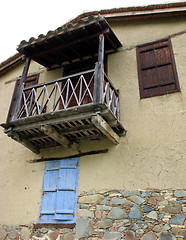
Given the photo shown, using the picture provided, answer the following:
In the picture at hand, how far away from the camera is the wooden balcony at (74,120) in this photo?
5.54m

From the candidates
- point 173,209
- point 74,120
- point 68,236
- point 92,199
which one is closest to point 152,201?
point 173,209

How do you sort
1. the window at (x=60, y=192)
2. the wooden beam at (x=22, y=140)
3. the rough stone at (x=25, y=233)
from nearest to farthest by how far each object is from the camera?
the window at (x=60, y=192) → the rough stone at (x=25, y=233) → the wooden beam at (x=22, y=140)

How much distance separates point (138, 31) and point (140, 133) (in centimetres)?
357

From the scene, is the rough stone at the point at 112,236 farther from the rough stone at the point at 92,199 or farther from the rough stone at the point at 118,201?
the rough stone at the point at 92,199

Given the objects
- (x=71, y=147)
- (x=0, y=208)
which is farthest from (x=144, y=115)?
(x=0, y=208)

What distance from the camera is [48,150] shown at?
7219 mm

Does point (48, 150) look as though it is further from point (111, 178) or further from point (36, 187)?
point (111, 178)

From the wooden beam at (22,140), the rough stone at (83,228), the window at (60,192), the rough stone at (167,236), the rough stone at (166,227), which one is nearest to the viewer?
the rough stone at (167,236)

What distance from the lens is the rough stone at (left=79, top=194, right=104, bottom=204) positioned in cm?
588

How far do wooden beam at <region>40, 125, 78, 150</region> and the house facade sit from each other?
0.09 feet

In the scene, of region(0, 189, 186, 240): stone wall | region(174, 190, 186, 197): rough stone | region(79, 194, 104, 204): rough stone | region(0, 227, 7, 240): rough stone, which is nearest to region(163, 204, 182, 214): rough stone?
region(0, 189, 186, 240): stone wall

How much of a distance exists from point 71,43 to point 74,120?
2629 mm

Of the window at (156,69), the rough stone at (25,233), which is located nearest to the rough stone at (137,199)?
the window at (156,69)

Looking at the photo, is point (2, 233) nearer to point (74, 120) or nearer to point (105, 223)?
point (105, 223)
